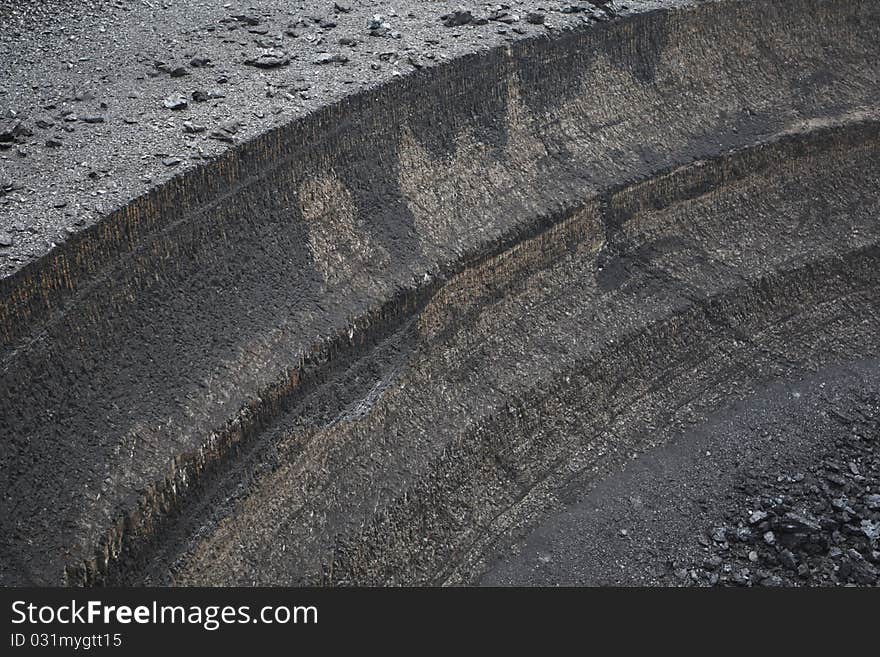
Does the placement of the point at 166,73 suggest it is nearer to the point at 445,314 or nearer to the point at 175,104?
the point at 175,104

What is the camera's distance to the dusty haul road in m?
9.45

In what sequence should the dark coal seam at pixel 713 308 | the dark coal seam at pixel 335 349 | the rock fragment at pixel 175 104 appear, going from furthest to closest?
1. the rock fragment at pixel 175 104
2. the dark coal seam at pixel 713 308
3. the dark coal seam at pixel 335 349

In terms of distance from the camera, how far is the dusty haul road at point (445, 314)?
372 inches

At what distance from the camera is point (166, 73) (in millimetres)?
12305

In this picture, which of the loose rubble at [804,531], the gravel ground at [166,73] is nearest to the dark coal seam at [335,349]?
the gravel ground at [166,73]

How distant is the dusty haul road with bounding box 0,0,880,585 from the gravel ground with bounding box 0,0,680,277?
0.20 feet

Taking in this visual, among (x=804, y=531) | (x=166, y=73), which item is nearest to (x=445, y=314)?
(x=166, y=73)

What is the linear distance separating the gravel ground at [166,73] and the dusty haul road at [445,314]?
0.06 meters

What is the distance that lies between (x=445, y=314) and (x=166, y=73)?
4.64m

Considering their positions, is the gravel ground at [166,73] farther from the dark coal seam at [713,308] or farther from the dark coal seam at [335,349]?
the dark coal seam at [713,308]

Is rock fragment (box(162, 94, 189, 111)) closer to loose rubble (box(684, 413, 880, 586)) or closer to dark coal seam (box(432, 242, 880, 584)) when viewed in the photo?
dark coal seam (box(432, 242, 880, 584))

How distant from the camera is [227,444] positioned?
9820 mm

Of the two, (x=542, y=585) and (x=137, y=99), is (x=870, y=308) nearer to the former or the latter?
(x=542, y=585)

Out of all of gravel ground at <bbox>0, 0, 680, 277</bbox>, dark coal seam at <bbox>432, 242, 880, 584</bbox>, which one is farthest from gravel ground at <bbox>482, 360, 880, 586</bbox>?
gravel ground at <bbox>0, 0, 680, 277</bbox>
